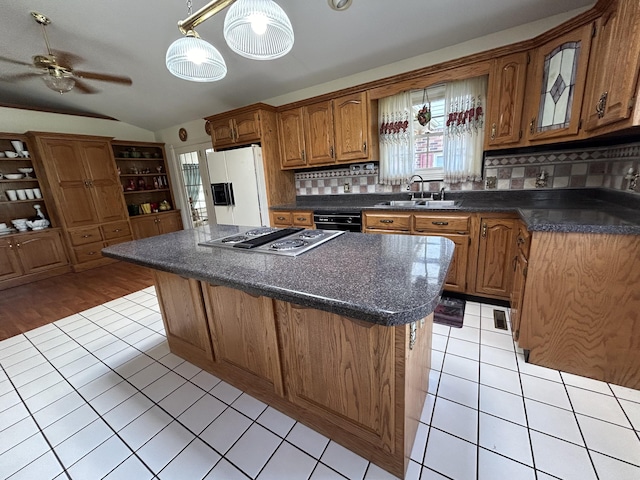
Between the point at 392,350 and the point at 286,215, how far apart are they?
8.27 feet

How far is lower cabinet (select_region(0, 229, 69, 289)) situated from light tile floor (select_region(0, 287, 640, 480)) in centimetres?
251

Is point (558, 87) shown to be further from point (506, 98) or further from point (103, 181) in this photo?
point (103, 181)

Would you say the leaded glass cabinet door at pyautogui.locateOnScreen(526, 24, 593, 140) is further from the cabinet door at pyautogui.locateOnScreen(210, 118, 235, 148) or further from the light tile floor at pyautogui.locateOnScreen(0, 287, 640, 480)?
the cabinet door at pyautogui.locateOnScreen(210, 118, 235, 148)

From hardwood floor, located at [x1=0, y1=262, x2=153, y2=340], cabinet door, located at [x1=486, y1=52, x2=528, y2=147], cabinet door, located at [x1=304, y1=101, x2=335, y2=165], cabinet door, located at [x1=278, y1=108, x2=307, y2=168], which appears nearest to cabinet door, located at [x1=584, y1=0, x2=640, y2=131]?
cabinet door, located at [x1=486, y1=52, x2=528, y2=147]

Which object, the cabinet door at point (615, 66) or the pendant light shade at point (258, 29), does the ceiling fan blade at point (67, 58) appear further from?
the cabinet door at point (615, 66)

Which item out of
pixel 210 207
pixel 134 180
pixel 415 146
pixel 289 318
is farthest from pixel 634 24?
pixel 134 180

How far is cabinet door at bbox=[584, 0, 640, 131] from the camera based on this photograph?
1.17 m

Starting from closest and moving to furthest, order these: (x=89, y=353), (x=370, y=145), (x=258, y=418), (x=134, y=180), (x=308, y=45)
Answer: (x=258, y=418), (x=89, y=353), (x=308, y=45), (x=370, y=145), (x=134, y=180)

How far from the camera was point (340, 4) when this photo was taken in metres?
1.96

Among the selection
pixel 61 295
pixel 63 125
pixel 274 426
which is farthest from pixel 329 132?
pixel 63 125

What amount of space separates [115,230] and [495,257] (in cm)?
545

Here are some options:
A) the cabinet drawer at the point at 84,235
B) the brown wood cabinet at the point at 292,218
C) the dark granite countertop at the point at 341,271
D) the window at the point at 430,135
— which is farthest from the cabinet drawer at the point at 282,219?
the cabinet drawer at the point at 84,235

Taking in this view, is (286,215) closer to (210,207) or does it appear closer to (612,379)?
(210,207)

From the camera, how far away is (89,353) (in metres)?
2.01
